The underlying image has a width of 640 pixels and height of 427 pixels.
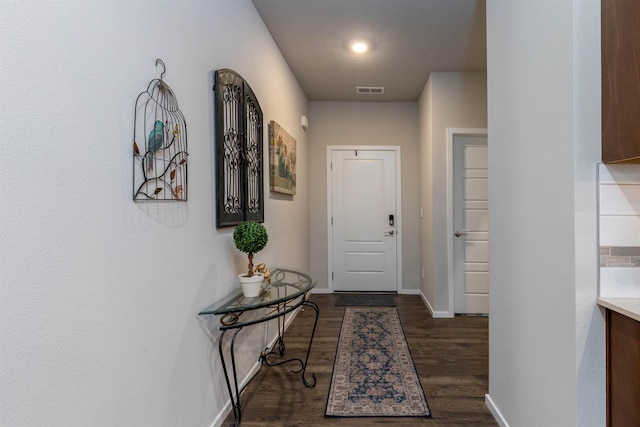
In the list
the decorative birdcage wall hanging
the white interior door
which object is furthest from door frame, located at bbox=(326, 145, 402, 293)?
the decorative birdcage wall hanging

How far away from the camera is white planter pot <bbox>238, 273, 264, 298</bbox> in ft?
5.59

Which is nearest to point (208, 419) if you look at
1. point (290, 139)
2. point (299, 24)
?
point (290, 139)

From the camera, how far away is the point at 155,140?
119cm

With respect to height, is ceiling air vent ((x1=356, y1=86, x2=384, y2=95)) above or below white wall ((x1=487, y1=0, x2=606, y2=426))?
above

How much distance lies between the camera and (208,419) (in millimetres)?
1579

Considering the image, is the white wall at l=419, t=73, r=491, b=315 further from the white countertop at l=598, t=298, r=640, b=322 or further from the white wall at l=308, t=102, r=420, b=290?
the white countertop at l=598, t=298, r=640, b=322

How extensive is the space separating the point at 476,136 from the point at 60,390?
3.71 metres

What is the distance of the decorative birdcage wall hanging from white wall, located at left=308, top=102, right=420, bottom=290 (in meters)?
2.95

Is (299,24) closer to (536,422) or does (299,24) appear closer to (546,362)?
(546,362)

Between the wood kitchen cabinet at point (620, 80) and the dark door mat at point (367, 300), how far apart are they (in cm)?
304

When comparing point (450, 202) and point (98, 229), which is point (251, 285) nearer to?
point (98, 229)

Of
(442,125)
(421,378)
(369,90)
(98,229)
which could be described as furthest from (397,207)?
(98,229)

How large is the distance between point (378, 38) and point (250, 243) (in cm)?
214

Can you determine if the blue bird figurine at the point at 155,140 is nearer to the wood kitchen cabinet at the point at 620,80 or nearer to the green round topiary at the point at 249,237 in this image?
the green round topiary at the point at 249,237
